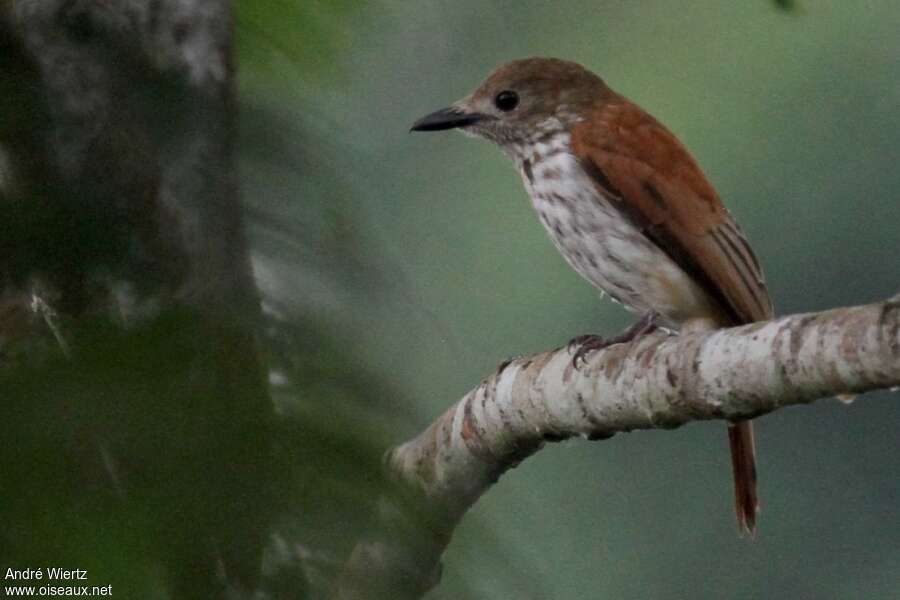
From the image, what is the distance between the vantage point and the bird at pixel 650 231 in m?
2.80

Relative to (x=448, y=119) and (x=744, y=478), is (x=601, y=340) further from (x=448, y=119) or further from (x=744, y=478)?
(x=448, y=119)

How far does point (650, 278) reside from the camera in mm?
2869

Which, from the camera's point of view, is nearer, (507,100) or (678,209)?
(678,209)

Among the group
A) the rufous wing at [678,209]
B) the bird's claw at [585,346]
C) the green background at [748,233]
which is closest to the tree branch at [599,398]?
the bird's claw at [585,346]

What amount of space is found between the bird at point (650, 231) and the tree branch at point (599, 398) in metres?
0.44

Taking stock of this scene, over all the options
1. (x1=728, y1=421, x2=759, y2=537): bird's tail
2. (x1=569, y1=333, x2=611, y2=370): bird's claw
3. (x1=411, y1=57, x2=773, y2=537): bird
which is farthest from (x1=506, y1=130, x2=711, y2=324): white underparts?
(x1=569, y1=333, x2=611, y2=370): bird's claw

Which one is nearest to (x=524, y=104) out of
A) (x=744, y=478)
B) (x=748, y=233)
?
(x=744, y=478)

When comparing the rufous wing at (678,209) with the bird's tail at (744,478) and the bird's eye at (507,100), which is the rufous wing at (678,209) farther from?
the bird's eye at (507,100)

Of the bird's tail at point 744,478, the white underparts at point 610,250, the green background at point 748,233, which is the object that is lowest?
the green background at point 748,233

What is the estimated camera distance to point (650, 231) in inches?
113

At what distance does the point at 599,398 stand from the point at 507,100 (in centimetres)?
167

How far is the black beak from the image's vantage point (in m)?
3.42

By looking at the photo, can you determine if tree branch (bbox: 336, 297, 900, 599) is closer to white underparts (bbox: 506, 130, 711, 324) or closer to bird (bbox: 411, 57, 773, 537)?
bird (bbox: 411, 57, 773, 537)

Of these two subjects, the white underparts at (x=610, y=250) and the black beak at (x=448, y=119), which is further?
the black beak at (x=448, y=119)
